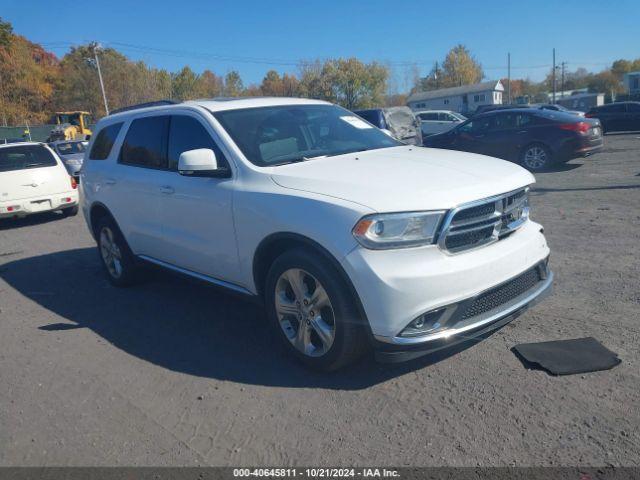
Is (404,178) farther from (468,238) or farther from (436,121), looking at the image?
(436,121)

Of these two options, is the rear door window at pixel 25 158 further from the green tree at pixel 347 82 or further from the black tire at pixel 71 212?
the green tree at pixel 347 82

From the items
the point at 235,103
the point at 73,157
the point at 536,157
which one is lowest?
the point at 536,157

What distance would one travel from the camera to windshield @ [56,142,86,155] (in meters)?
18.9

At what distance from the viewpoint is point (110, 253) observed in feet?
20.9

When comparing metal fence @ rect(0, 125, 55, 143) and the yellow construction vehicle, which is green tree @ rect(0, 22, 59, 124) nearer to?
metal fence @ rect(0, 125, 55, 143)

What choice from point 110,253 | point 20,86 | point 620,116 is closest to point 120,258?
point 110,253

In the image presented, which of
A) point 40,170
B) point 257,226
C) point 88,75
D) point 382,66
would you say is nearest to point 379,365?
point 257,226

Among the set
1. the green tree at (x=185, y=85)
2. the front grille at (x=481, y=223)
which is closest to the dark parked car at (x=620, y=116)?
the front grille at (x=481, y=223)

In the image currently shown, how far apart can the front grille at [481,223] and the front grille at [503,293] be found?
0.31m

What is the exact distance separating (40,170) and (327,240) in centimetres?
1023

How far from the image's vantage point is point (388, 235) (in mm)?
3283

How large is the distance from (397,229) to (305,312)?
913 millimetres

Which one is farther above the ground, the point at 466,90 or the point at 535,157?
the point at 466,90

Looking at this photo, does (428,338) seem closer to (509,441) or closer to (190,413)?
(509,441)
